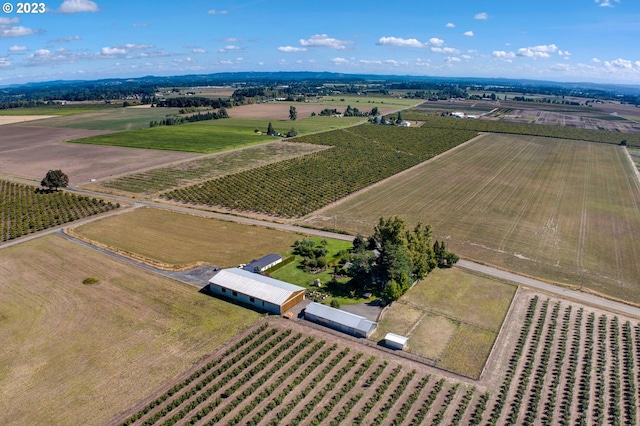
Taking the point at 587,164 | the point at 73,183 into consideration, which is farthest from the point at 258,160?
the point at 587,164

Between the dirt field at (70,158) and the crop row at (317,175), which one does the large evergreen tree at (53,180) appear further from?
the crop row at (317,175)

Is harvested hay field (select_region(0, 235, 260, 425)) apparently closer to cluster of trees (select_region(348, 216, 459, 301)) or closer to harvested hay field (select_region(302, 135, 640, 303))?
cluster of trees (select_region(348, 216, 459, 301))

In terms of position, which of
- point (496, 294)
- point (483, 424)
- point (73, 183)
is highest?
point (73, 183)

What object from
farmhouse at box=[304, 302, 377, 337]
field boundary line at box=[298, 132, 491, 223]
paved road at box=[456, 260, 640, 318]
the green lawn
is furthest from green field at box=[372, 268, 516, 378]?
field boundary line at box=[298, 132, 491, 223]

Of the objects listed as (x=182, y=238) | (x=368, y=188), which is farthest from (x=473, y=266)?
(x=182, y=238)

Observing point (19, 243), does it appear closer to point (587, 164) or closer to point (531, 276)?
point (531, 276)

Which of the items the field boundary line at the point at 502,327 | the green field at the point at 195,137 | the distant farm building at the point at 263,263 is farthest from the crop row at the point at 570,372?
the green field at the point at 195,137
